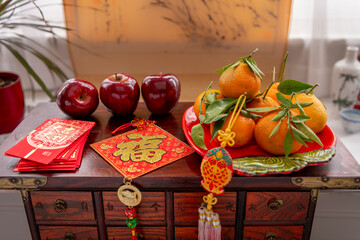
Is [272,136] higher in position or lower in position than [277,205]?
higher

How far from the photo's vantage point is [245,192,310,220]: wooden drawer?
0.74 metres

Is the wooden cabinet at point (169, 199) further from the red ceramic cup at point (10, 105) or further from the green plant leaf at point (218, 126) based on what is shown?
the red ceramic cup at point (10, 105)

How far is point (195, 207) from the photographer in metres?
0.76

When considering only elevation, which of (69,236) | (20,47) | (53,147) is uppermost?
(20,47)

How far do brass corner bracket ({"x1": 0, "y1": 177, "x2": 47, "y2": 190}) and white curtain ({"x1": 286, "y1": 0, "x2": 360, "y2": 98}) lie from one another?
103 cm

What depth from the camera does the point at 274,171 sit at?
0.68 metres

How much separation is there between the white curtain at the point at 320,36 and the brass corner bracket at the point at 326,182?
2.41 ft

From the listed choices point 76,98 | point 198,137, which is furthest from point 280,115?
point 76,98

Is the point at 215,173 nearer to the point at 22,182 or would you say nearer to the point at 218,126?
the point at 218,126

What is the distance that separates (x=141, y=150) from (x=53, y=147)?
0.20m

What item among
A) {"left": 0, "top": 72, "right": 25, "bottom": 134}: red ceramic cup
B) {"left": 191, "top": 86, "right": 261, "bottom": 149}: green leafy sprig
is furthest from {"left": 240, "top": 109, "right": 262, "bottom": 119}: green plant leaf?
{"left": 0, "top": 72, "right": 25, "bottom": 134}: red ceramic cup

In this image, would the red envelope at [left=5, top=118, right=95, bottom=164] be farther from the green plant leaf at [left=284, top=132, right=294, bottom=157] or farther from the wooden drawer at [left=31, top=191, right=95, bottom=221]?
the green plant leaf at [left=284, top=132, right=294, bottom=157]

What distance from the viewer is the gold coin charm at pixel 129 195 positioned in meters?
0.71

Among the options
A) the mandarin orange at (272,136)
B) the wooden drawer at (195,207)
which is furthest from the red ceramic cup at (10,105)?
the mandarin orange at (272,136)
